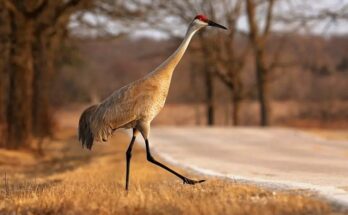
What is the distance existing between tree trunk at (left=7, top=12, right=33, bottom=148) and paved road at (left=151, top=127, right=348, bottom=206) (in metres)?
4.64

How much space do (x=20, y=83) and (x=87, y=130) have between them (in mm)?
14483

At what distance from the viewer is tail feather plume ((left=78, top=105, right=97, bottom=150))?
11272 mm

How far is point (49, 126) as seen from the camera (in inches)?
1340

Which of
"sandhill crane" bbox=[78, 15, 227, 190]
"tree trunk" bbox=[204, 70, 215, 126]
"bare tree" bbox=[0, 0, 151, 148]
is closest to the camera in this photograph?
"sandhill crane" bbox=[78, 15, 227, 190]

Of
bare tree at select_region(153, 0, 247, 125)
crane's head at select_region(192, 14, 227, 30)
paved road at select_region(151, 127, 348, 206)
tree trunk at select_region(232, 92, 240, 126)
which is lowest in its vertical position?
paved road at select_region(151, 127, 348, 206)

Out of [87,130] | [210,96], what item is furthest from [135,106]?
[210,96]

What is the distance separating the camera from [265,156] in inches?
855

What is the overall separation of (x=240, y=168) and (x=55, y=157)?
32.0ft

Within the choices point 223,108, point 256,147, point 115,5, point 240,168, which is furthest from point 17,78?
point 223,108

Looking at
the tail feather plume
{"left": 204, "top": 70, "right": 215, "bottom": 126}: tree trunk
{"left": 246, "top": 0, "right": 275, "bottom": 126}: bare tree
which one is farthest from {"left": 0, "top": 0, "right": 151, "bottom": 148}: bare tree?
{"left": 204, "top": 70, "right": 215, "bottom": 126}: tree trunk

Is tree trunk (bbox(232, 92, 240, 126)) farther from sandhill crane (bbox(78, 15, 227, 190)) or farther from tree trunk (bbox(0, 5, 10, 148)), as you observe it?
sandhill crane (bbox(78, 15, 227, 190))

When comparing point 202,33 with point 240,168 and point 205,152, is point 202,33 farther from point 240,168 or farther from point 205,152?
point 240,168

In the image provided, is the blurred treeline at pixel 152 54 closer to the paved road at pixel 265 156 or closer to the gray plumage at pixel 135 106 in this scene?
the paved road at pixel 265 156

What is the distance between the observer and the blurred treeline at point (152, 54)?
83.5ft
